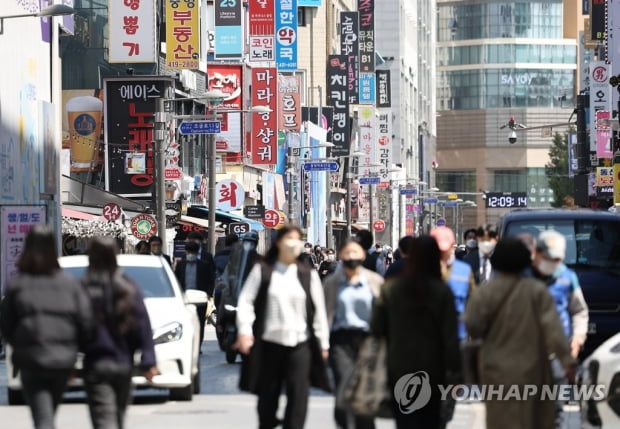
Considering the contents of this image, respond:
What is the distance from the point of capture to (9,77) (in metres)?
36.8

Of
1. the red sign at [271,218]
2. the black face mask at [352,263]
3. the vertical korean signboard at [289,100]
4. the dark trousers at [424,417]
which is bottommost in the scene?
the red sign at [271,218]

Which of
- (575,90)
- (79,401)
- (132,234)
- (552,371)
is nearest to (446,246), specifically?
(552,371)

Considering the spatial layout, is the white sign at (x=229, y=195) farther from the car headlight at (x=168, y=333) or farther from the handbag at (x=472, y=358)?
the handbag at (x=472, y=358)

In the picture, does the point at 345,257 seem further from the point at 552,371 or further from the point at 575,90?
the point at 575,90

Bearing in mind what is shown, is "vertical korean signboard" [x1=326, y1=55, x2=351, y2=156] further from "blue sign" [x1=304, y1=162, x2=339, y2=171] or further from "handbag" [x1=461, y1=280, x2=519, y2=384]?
"handbag" [x1=461, y1=280, x2=519, y2=384]

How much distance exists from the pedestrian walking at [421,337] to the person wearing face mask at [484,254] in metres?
8.42


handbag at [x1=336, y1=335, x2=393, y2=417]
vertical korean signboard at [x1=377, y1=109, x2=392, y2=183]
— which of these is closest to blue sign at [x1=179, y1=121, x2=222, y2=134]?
handbag at [x1=336, y1=335, x2=393, y2=417]

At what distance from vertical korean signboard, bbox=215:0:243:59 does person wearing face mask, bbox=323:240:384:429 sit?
50104 millimetres

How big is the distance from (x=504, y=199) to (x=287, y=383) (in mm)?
127609

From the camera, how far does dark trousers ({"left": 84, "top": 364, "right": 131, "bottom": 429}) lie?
10328mm

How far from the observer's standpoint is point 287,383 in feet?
39.2

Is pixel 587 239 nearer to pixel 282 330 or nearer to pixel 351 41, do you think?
pixel 282 330

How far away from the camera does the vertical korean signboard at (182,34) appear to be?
51.2m

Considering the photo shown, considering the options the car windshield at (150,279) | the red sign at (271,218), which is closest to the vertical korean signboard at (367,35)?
the red sign at (271,218)
